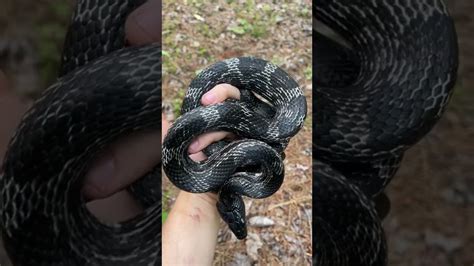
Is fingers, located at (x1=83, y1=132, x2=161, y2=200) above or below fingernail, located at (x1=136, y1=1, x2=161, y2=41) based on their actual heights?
below

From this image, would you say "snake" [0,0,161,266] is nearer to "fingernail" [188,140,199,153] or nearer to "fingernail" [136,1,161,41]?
"fingernail" [136,1,161,41]

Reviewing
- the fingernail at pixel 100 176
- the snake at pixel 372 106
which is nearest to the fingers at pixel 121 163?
the fingernail at pixel 100 176

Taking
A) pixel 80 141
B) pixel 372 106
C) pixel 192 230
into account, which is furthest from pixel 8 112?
pixel 372 106

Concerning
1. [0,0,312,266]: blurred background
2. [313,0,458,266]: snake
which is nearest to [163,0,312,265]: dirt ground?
[0,0,312,266]: blurred background

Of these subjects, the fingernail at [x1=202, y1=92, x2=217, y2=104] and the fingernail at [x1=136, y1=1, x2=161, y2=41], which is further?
the fingernail at [x1=136, y1=1, x2=161, y2=41]

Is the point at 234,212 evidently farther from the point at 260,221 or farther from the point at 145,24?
the point at 145,24

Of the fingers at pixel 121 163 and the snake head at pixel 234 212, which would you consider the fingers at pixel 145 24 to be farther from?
the snake head at pixel 234 212
